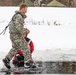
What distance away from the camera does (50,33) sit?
15.8 meters

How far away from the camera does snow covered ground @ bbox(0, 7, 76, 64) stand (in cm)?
1193

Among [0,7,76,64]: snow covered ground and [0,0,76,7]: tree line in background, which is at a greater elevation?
[0,7,76,64]: snow covered ground

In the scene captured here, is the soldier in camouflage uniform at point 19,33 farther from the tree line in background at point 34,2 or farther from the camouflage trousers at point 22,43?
the tree line in background at point 34,2

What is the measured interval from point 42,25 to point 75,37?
3266 millimetres

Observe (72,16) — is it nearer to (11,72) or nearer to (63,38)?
(63,38)

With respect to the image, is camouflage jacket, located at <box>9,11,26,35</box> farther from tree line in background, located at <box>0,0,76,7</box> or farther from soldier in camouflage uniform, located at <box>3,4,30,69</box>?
tree line in background, located at <box>0,0,76,7</box>

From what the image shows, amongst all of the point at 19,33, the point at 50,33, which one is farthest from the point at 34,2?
the point at 19,33

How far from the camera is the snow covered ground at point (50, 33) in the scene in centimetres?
1193

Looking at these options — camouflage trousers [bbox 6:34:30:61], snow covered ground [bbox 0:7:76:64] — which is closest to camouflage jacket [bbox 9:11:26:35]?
camouflage trousers [bbox 6:34:30:61]

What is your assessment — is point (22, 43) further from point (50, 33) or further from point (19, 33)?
point (50, 33)

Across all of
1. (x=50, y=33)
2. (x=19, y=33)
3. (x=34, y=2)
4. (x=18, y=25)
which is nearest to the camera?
(x=18, y=25)

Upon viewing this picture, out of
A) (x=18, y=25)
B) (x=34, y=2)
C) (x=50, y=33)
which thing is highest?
(x=18, y=25)

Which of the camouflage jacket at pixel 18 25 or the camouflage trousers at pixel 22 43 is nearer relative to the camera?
the camouflage jacket at pixel 18 25

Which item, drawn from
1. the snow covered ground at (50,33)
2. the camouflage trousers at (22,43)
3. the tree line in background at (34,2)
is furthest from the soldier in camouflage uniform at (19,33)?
the tree line in background at (34,2)
